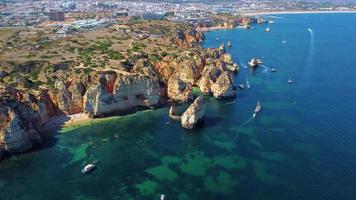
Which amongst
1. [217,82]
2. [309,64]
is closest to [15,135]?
[217,82]

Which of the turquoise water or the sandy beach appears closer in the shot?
the turquoise water

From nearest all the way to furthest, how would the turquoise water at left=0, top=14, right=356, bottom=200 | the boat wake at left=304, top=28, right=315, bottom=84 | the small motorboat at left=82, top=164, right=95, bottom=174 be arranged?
the turquoise water at left=0, top=14, right=356, bottom=200, the small motorboat at left=82, top=164, right=95, bottom=174, the boat wake at left=304, top=28, right=315, bottom=84

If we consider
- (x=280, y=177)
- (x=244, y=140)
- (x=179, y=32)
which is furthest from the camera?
(x=179, y=32)

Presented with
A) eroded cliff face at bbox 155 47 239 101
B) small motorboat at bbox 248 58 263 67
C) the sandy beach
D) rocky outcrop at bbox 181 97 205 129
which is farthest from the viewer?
small motorboat at bbox 248 58 263 67

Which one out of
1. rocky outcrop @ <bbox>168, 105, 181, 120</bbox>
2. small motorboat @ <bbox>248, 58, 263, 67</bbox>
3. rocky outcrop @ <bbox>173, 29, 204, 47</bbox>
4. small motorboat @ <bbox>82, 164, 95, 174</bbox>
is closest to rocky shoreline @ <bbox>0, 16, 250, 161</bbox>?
rocky outcrop @ <bbox>168, 105, 181, 120</bbox>

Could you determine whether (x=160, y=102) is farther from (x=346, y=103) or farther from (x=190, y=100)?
(x=346, y=103)

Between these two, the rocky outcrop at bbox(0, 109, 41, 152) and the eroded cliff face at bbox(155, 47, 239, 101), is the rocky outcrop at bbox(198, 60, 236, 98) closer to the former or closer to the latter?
the eroded cliff face at bbox(155, 47, 239, 101)

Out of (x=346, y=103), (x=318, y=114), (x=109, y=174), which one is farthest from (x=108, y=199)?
(x=346, y=103)
